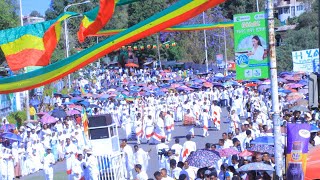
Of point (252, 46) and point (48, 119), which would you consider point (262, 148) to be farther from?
point (48, 119)

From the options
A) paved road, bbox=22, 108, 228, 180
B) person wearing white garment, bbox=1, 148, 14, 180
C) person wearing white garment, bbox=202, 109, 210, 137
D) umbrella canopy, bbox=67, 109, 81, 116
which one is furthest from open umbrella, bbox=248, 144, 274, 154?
umbrella canopy, bbox=67, 109, 81, 116

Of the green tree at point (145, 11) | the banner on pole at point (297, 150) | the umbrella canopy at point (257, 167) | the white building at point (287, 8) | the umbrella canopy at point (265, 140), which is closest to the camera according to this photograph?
the banner on pole at point (297, 150)

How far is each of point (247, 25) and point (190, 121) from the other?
64.8 ft

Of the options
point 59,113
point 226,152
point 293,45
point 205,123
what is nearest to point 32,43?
point 226,152

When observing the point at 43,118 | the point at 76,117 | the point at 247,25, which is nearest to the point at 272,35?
the point at 247,25

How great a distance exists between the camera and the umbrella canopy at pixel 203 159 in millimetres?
12906

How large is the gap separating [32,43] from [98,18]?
1.77 metres

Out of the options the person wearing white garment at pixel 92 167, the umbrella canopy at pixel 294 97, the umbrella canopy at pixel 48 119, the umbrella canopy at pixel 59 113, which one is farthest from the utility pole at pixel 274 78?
the umbrella canopy at pixel 59 113

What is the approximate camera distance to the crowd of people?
1420cm

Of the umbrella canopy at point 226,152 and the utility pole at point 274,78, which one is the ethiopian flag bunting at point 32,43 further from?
the umbrella canopy at point 226,152

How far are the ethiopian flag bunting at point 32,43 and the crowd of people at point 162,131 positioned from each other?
105 inches

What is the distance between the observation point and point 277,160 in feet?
35.3

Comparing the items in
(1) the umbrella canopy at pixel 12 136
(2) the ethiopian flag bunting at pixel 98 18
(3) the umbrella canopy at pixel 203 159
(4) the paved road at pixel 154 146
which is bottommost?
(4) the paved road at pixel 154 146

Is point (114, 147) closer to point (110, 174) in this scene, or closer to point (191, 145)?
point (110, 174)
